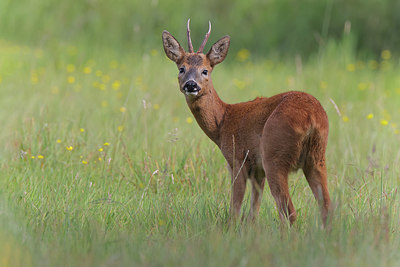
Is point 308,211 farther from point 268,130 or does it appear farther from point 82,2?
point 82,2

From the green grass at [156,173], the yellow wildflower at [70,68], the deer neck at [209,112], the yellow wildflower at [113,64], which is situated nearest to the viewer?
the green grass at [156,173]

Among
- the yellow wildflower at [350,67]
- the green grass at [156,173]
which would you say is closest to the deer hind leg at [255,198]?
the green grass at [156,173]

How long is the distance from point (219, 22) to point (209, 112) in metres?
7.64

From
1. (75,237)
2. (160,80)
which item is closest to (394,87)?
(160,80)

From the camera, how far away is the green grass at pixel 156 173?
347cm

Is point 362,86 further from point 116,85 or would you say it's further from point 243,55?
point 116,85

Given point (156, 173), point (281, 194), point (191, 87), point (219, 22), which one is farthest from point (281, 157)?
point (219, 22)

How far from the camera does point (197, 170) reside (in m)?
5.26

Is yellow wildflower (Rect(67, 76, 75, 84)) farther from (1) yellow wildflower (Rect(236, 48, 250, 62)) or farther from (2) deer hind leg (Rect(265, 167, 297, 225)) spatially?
(2) deer hind leg (Rect(265, 167, 297, 225))

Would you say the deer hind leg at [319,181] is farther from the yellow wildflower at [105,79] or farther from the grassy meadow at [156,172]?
the yellow wildflower at [105,79]

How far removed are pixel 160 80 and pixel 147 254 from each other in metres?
5.57

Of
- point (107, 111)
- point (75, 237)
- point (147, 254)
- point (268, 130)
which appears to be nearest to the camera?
point (147, 254)

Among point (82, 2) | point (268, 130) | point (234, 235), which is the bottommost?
point (234, 235)

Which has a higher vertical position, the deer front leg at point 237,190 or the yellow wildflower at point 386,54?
the yellow wildflower at point 386,54
